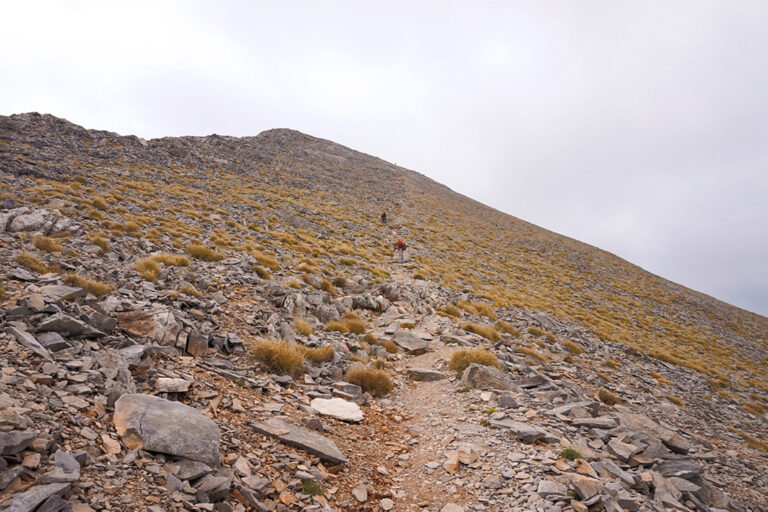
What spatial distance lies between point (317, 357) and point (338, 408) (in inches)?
88.3

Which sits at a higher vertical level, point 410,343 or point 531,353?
point 531,353

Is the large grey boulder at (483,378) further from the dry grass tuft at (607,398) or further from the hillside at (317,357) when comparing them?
the dry grass tuft at (607,398)

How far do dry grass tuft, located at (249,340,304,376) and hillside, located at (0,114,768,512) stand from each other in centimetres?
16

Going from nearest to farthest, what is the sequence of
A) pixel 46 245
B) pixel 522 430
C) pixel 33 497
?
pixel 33 497 < pixel 522 430 < pixel 46 245

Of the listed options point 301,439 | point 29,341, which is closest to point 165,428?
point 301,439

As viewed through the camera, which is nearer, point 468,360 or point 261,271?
point 468,360

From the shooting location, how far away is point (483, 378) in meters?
10.9

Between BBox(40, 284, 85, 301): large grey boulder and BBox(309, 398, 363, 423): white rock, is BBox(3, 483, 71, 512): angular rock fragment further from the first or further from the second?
BBox(40, 284, 85, 301): large grey boulder

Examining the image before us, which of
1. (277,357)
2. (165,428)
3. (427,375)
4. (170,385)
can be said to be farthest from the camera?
(427,375)

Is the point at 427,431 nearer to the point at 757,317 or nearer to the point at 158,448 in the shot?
the point at 158,448

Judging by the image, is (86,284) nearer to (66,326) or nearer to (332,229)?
(66,326)

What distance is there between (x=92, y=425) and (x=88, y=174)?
26.1 m

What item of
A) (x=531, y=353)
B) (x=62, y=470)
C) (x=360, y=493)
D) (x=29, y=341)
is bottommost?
(x=360, y=493)

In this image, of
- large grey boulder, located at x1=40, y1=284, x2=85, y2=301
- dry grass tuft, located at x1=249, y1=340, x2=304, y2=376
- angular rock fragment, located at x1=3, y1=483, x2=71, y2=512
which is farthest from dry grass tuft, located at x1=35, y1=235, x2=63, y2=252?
angular rock fragment, located at x1=3, y1=483, x2=71, y2=512
